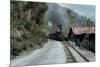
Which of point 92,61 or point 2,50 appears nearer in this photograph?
point 2,50

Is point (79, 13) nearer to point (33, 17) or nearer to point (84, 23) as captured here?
point (84, 23)

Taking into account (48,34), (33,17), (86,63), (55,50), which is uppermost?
(33,17)

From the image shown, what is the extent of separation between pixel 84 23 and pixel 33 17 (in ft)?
2.31

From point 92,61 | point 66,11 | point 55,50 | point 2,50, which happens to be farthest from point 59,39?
point 2,50

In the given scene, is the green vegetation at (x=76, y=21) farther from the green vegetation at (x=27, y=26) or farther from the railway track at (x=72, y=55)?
the green vegetation at (x=27, y=26)

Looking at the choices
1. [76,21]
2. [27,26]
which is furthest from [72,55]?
[27,26]

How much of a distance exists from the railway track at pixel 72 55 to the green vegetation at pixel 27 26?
12.9 inches

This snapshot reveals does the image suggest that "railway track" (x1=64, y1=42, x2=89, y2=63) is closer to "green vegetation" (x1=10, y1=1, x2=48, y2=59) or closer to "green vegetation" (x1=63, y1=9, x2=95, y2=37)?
"green vegetation" (x1=63, y1=9, x2=95, y2=37)

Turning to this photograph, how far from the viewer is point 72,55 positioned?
2.63m

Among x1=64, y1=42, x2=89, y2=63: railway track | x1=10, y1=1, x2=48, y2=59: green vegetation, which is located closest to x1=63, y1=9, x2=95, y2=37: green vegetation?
x1=64, y1=42, x2=89, y2=63: railway track

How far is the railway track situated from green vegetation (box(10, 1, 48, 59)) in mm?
329

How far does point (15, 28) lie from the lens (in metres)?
2.31

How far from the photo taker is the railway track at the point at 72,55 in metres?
2.61

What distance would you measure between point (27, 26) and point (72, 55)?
0.69 m
